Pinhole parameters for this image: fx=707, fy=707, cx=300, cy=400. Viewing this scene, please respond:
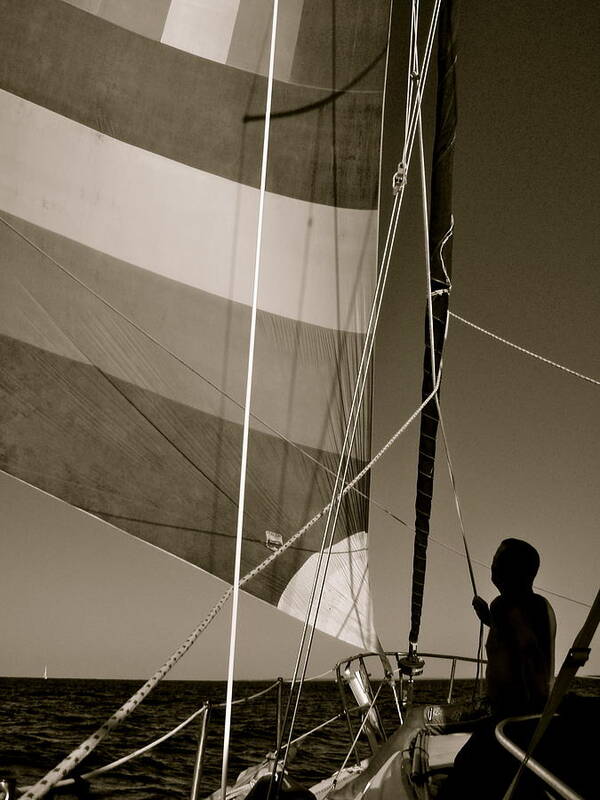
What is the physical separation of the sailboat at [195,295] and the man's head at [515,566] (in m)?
1.34

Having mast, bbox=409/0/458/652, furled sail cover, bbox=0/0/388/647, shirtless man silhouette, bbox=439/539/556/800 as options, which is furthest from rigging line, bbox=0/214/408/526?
shirtless man silhouette, bbox=439/539/556/800

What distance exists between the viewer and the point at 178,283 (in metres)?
4.23

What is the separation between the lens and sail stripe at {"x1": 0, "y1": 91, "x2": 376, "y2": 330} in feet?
13.2

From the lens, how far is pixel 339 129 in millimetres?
4973

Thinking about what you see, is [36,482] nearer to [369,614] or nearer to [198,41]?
[369,614]

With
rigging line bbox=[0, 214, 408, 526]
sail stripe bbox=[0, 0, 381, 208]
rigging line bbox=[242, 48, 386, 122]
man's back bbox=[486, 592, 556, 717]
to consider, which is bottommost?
man's back bbox=[486, 592, 556, 717]

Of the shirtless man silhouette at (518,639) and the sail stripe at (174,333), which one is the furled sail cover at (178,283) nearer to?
the sail stripe at (174,333)

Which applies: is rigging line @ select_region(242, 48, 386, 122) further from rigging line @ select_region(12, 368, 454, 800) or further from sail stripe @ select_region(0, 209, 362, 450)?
rigging line @ select_region(12, 368, 454, 800)

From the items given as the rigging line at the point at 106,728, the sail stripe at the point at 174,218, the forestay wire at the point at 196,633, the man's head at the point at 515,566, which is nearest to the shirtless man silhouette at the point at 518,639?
the man's head at the point at 515,566

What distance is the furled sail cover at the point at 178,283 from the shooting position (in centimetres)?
386

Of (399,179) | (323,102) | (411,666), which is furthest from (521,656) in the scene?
(323,102)

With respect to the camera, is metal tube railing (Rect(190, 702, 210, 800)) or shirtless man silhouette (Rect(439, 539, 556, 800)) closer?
shirtless man silhouette (Rect(439, 539, 556, 800))

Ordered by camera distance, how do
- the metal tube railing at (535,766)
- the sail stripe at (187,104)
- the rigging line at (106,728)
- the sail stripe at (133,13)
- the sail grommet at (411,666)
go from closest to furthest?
the metal tube railing at (535,766) → the rigging line at (106,728) → the sail grommet at (411,666) → the sail stripe at (187,104) → the sail stripe at (133,13)

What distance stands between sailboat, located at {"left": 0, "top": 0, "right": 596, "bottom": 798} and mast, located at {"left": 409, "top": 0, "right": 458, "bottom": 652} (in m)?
0.01
